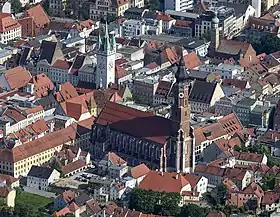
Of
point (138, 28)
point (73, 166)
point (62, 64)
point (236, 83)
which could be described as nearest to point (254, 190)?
point (73, 166)

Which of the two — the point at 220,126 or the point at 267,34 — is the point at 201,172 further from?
the point at 267,34

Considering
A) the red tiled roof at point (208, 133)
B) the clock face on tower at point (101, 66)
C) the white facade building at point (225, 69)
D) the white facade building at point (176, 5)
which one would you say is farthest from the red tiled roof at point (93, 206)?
the white facade building at point (176, 5)

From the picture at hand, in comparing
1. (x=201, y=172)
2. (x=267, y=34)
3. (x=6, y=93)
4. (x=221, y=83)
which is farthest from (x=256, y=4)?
(x=201, y=172)

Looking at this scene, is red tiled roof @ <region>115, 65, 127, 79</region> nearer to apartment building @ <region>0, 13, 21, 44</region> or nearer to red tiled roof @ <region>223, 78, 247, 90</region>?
red tiled roof @ <region>223, 78, 247, 90</region>

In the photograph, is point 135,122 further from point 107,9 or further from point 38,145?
point 107,9

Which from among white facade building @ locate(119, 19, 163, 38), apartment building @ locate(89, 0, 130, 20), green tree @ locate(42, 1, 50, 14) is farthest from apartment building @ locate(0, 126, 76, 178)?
green tree @ locate(42, 1, 50, 14)

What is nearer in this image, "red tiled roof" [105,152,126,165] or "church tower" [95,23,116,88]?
"red tiled roof" [105,152,126,165]

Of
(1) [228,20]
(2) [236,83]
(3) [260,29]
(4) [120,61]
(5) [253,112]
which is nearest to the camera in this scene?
(5) [253,112]
